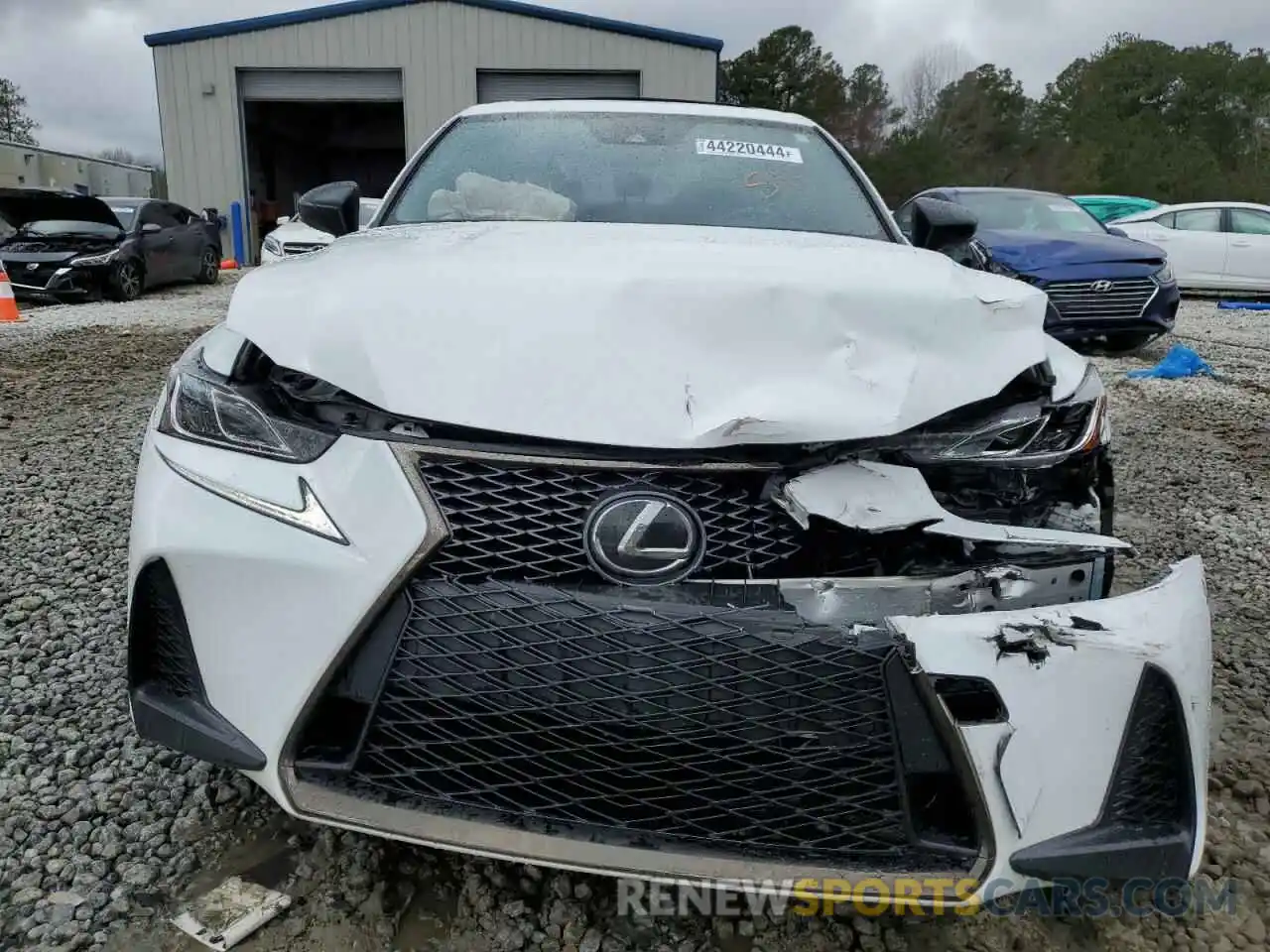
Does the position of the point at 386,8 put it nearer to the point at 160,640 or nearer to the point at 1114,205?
the point at 1114,205

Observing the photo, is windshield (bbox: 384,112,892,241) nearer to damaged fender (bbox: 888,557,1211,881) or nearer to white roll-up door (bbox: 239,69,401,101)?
damaged fender (bbox: 888,557,1211,881)

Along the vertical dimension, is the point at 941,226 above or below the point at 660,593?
above

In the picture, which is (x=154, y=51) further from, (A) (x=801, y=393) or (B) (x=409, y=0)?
(A) (x=801, y=393)

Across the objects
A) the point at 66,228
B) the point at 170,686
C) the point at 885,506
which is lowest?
the point at 170,686

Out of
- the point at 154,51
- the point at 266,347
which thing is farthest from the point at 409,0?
the point at 266,347

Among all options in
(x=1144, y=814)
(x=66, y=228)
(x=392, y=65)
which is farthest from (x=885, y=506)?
(x=392, y=65)

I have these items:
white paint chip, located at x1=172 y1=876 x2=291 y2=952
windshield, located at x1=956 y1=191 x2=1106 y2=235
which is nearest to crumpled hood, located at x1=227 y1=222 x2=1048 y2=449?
white paint chip, located at x1=172 y1=876 x2=291 y2=952

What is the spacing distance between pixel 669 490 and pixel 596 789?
45cm

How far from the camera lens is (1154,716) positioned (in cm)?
131

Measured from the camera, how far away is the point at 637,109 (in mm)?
3129

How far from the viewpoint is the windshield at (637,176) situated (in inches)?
101

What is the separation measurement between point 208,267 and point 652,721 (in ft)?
46.6

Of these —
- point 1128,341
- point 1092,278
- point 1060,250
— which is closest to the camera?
point 1092,278

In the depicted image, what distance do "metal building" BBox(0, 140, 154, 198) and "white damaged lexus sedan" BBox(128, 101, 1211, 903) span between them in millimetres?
19039
